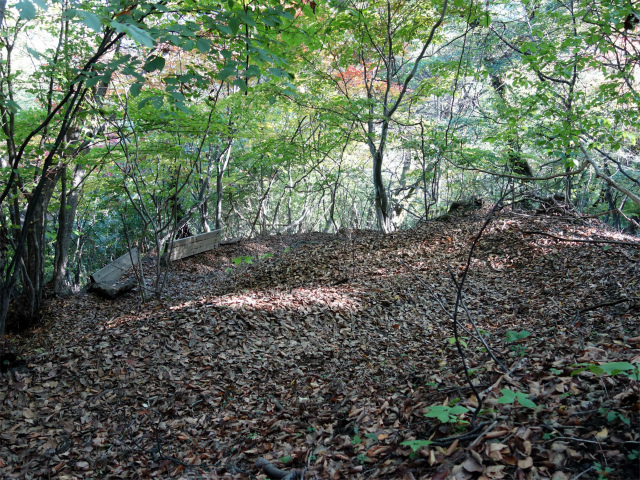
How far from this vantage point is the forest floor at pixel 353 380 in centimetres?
198

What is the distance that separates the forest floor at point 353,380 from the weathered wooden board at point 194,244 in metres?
2.86

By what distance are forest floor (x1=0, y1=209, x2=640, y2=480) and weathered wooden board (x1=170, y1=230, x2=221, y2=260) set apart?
9.37ft

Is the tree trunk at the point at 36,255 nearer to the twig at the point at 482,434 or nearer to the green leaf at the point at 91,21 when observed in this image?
the green leaf at the point at 91,21

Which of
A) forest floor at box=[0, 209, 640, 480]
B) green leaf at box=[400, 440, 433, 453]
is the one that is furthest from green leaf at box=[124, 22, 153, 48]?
green leaf at box=[400, 440, 433, 453]

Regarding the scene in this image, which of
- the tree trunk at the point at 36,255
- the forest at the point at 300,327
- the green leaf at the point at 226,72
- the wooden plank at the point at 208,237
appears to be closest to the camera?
the forest at the point at 300,327

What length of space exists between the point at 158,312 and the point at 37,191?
2044 mm

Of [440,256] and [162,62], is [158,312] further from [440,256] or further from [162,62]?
[440,256]

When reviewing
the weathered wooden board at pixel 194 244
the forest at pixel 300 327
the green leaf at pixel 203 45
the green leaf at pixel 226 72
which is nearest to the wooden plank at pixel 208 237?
the weathered wooden board at pixel 194 244

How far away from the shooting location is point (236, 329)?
4395 mm

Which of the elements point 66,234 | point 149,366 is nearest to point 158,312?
point 149,366

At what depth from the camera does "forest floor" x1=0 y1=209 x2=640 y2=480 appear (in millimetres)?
1978

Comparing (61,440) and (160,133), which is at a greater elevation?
(160,133)

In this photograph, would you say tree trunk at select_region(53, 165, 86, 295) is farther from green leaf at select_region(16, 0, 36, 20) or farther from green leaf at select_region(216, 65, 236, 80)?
green leaf at select_region(16, 0, 36, 20)

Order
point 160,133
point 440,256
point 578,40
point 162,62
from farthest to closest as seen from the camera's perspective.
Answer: point 440,256
point 160,133
point 578,40
point 162,62
